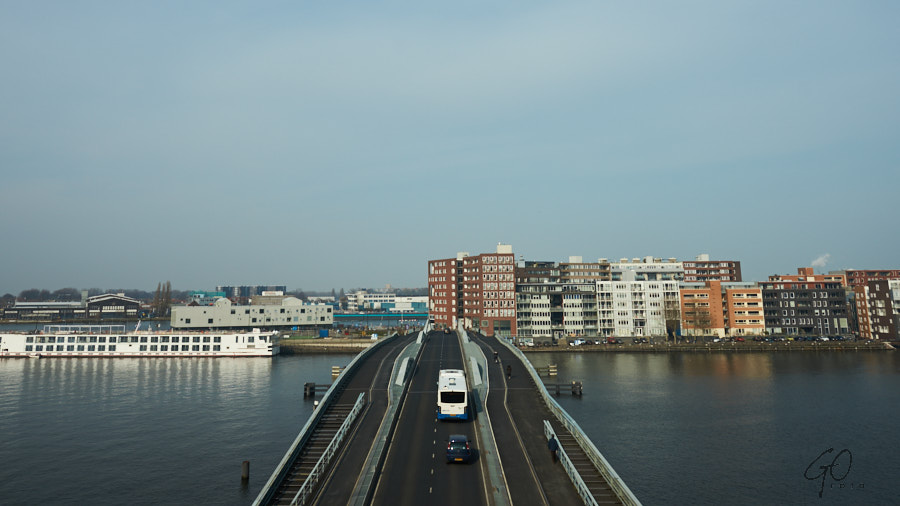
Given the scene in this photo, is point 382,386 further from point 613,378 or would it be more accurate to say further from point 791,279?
point 791,279

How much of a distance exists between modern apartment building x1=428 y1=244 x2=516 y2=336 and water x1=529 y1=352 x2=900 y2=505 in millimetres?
59967

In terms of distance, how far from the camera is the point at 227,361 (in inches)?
5187

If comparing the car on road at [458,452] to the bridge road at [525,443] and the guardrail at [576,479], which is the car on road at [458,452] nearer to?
the bridge road at [525,443]

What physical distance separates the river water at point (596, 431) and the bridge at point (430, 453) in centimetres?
704

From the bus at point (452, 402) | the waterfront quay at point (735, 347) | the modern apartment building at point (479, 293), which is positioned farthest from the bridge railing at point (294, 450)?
the modern apartment building at point (479, 293)

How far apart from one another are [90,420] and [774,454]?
80.7 meters

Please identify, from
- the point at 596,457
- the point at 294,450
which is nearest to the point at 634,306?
the point at 596,457

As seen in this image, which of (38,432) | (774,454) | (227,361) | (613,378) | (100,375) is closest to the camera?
(774,454)

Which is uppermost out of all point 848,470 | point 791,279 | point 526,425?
point 791,279

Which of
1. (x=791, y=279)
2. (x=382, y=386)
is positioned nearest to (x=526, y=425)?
(x=382, y=386)

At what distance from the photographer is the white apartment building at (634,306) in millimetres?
172500

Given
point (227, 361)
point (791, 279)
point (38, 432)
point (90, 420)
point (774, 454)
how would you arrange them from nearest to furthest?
point (774, 454), point (38, 432), point (90, 420), point (227, 361), point (791, 279)

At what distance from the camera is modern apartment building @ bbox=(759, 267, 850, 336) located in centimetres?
16812

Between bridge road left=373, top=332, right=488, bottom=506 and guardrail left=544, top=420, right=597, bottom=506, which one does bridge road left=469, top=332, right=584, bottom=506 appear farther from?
bridge road left=373, top=332, right=488, bottom=506
